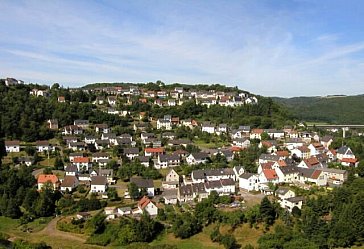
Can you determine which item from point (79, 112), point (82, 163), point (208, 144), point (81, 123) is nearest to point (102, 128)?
point (81, 123)

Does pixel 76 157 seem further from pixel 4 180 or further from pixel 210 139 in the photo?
pixel 210 139

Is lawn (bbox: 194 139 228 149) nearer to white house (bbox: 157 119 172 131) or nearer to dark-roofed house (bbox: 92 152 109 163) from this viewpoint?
white house (bbox: 157 119 172 131)

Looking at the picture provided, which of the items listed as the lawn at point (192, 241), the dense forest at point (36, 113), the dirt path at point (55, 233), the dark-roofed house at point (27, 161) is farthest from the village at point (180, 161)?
the lawn at point (192, 241)

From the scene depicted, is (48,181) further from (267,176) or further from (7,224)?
(267,176)

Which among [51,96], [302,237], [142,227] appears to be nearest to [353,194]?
[302,237]

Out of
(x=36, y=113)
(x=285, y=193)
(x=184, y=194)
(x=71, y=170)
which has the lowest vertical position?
(x=184, y=194)

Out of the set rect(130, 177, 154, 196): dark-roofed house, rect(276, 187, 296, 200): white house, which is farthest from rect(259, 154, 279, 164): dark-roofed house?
rect(130, 177, 154, 196): dark-roofed house
